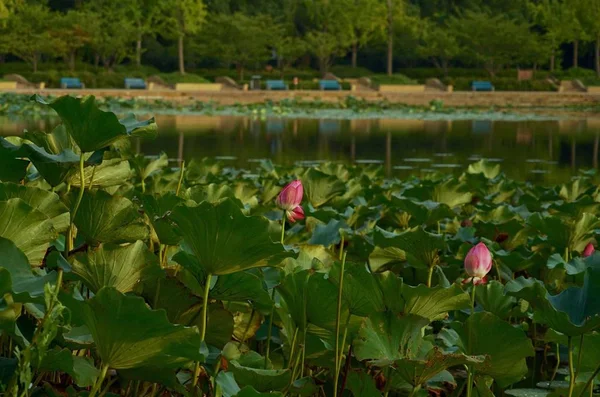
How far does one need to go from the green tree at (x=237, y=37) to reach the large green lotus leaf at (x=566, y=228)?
3763 cm

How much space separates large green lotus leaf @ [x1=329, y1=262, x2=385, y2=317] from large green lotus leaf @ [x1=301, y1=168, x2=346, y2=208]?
228 cm

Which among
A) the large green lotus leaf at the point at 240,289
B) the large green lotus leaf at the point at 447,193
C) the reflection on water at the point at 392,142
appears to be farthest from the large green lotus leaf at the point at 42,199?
the reflection on water at the point at 392,142

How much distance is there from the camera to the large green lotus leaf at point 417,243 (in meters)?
2.89

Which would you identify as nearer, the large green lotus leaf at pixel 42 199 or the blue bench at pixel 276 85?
the large green lotus leaf at pixel 42 199

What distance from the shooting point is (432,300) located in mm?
2125

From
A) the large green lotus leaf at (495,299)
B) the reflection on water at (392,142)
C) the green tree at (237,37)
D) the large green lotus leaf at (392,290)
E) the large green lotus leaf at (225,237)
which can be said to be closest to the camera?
the large green lotus leaf at (225,237)

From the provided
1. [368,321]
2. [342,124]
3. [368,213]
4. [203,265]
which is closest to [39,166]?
[203,265]

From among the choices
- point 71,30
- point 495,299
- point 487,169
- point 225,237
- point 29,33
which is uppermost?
point 71,30

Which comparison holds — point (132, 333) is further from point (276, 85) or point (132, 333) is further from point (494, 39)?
point (494, 39)

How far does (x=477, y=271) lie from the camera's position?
2252mm

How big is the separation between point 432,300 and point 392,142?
14601mm

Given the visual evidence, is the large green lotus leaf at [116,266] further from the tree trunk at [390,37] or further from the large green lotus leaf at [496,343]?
the tree trunk at [390,37]

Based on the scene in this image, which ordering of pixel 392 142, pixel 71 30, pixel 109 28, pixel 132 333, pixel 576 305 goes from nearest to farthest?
pixel 132 333 → pixel 576 305 → pixel 392 142 → pixel 71 30 → pixel 109 28

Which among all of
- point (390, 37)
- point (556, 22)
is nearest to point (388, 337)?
point (390, 37)
